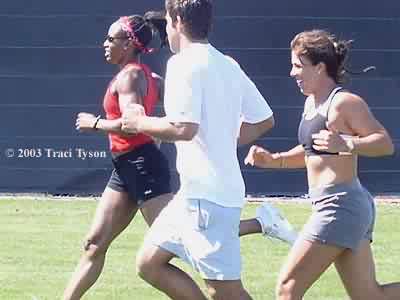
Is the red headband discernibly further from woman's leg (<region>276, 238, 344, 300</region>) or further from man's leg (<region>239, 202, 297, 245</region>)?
woman's leg (<region>276, 238, 344, 300</region>)

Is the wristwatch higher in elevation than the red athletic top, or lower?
higher

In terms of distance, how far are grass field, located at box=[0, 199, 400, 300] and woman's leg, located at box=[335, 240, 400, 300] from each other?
74.5 inches

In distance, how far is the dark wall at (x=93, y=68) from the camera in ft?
49.5

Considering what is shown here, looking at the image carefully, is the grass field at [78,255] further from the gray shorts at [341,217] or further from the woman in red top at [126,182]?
the gray shorts at [341,217]

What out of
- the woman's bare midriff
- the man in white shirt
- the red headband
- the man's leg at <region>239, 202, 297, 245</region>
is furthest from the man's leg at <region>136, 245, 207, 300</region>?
the red headband

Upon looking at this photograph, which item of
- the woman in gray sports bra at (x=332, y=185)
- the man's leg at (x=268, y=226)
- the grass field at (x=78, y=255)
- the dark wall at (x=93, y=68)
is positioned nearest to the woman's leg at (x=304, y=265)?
the woman in gray sports bra at (x=332, y=185)

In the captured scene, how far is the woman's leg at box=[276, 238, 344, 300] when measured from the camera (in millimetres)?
6836

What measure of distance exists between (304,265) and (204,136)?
1.03 metres

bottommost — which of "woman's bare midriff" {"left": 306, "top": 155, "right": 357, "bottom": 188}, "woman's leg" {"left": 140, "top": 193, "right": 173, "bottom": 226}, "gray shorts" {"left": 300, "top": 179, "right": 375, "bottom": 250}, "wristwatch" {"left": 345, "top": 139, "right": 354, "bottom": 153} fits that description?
"woman's leg" {"left": 140, "top": 193, "right": 173, "bottom": 226}

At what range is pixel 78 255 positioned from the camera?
10641mm

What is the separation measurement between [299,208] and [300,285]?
7.46m

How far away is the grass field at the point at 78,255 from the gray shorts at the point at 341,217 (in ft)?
6.60

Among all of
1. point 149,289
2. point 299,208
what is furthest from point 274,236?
point 299,208

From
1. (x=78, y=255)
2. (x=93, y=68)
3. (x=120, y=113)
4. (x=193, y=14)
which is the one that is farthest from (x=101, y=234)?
(x=93, y=68)
